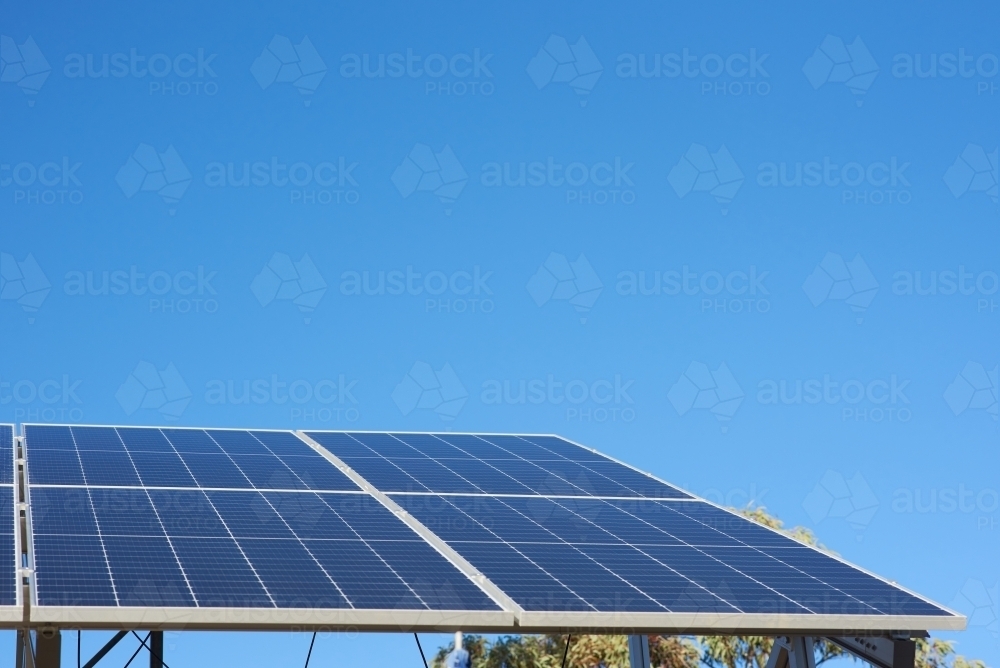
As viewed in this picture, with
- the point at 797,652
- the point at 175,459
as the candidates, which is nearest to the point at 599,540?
the point at 797,652

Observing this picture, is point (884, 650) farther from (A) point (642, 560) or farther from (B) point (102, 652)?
(B) point (102, 652)

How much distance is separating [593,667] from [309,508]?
25.4m

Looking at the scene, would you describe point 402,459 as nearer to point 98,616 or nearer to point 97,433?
point 97,433

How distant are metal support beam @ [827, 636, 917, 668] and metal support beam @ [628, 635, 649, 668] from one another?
377 centimetres

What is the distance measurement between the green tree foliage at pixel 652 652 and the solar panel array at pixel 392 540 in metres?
20.2

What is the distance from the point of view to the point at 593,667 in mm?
40312

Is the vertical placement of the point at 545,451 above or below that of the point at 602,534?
above

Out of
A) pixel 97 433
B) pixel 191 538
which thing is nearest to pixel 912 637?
pixel 191 538

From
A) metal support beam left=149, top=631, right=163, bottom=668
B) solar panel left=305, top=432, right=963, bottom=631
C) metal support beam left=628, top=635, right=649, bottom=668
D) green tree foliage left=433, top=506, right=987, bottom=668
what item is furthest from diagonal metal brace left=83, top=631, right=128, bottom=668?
green tree foliage left=433, top=506, right=987, bottom=668

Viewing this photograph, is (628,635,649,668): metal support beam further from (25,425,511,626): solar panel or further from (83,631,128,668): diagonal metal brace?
(83,631,128,668): diagonal metal brace

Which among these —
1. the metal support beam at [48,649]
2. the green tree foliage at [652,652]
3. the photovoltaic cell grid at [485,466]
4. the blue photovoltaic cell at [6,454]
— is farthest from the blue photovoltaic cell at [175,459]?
the green tree foliage at [652,652]

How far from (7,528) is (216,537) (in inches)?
80.9

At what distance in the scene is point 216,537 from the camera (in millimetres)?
14570

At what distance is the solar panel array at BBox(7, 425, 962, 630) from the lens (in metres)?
13.1
